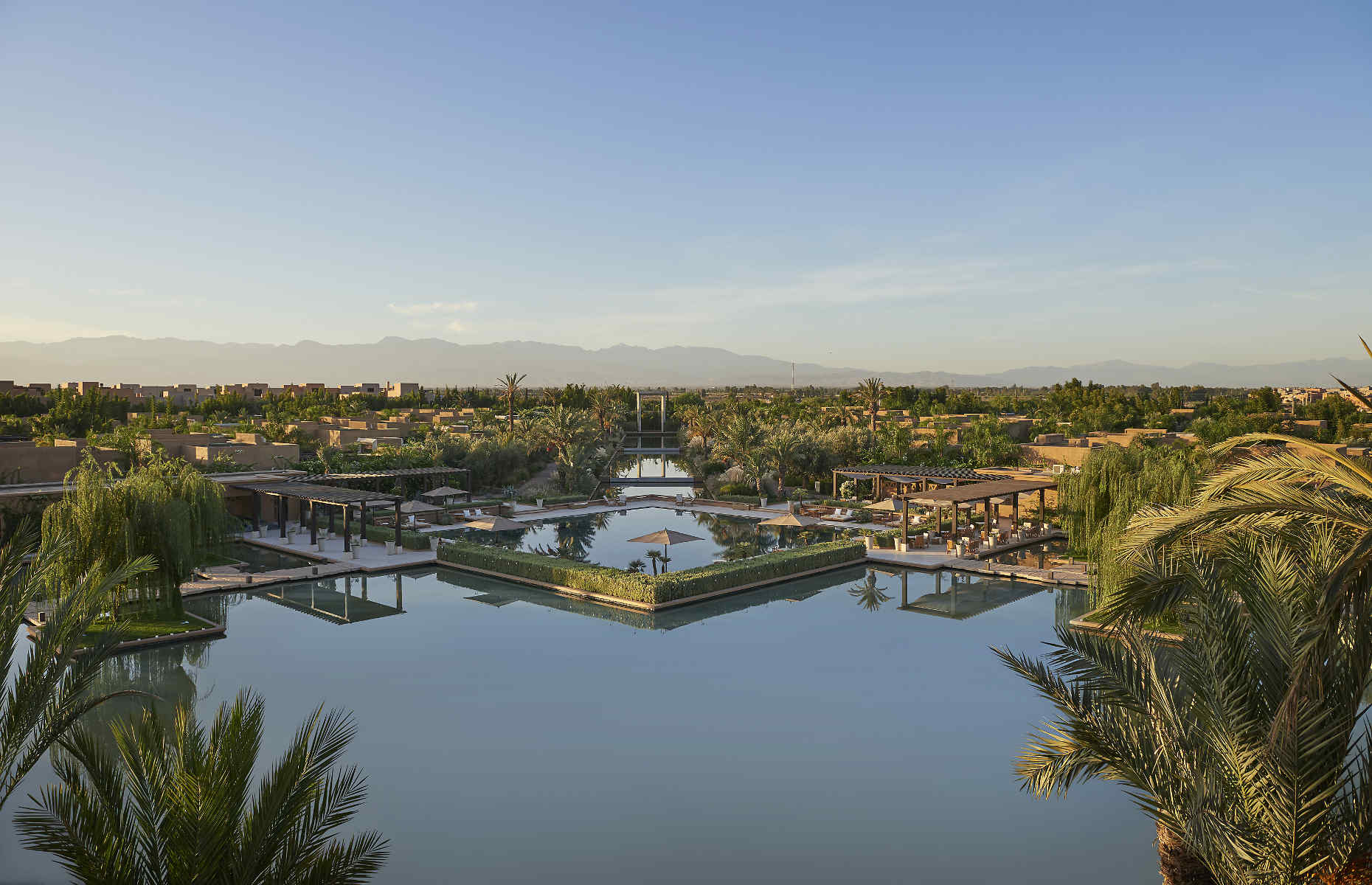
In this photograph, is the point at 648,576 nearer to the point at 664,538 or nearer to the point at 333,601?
the point at 664,538

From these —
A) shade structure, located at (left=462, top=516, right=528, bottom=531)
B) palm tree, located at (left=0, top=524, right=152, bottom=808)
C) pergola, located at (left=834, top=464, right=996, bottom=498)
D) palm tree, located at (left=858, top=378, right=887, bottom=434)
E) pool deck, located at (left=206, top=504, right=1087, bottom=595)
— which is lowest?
pool deck, located at (left=206, top=504, right=1087, bottom=595)

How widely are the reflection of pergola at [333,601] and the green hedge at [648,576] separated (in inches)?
109

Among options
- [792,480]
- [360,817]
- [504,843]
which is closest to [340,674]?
[360,817]

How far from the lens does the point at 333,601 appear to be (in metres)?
22.3

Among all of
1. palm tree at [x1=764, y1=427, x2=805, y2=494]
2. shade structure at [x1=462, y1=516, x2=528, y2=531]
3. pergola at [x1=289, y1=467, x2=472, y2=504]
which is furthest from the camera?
palm tree at [x1=764, y1=427, x2=805, y2=494]

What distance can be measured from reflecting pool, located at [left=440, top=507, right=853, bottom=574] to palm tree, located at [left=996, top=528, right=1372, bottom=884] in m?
18.7

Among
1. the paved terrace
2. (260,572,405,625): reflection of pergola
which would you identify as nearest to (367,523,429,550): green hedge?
the paved terrace

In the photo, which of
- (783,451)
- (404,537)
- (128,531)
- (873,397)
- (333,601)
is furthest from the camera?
(873,397)

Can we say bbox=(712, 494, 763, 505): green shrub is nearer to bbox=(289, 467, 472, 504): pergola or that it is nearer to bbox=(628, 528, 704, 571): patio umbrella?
bbox=(289, 467, 472, 504): pergola

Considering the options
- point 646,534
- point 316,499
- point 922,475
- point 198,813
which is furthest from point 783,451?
point 198,813

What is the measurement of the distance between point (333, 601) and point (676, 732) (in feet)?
40.5

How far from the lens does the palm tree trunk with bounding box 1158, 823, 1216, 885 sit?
904cm

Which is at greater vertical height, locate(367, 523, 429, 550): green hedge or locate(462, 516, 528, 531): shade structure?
locate(462, 516, 528, 531): shade structure

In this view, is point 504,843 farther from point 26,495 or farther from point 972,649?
point 26,495
